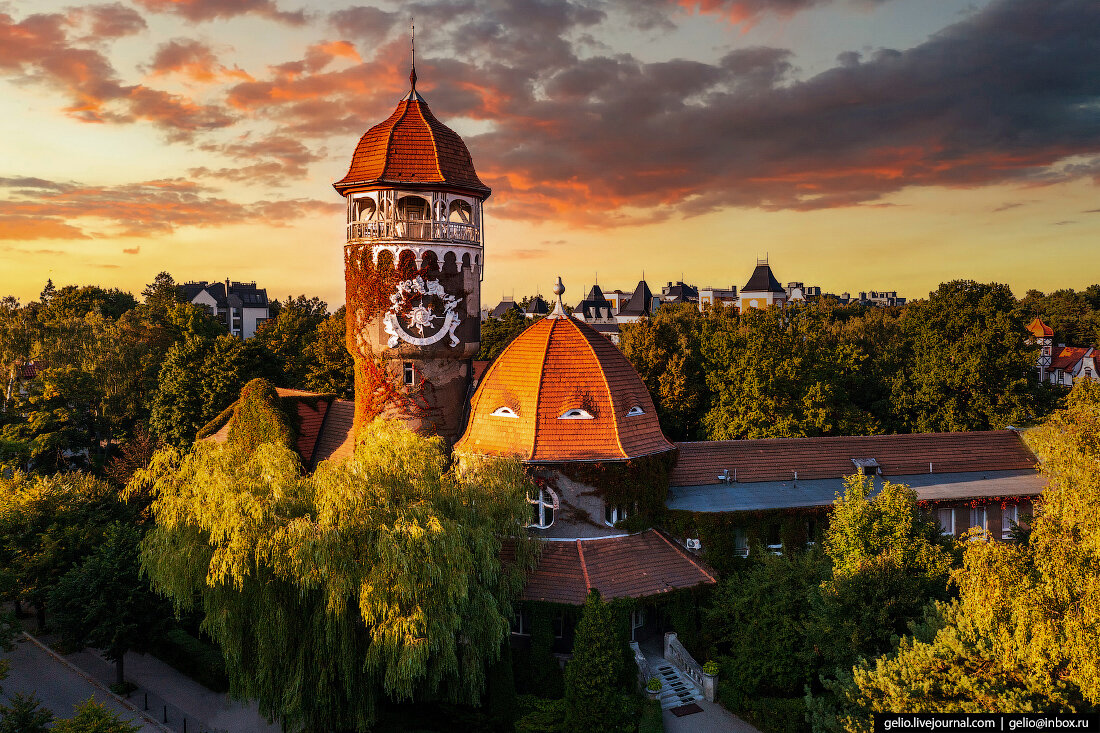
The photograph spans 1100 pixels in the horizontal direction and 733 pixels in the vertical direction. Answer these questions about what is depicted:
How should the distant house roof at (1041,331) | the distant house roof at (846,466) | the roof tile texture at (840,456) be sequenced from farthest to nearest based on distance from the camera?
the distant house roof at (1041,331) → the roof tile texture at (840,456) → the distant house roof at (846,466)

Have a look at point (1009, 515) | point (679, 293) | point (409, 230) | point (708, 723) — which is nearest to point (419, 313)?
point (409, 230)

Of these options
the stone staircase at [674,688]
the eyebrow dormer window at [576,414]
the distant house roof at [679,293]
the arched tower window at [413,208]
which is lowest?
the stone staircase at [674,688]

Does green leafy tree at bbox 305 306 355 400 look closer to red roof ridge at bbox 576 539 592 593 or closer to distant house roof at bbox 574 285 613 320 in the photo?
red roof ridge at bbox 576 539 592 593

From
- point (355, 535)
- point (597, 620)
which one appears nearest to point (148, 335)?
point (355, 535)

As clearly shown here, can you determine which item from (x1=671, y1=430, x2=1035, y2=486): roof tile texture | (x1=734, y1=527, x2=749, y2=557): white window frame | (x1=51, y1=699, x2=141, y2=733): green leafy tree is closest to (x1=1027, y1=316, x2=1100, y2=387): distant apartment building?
(x1=671, y1=430, x2=1035, y2=486): roof tile texture

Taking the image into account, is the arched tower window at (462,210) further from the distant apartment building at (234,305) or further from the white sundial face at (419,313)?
the distant apartment building at (234,305)

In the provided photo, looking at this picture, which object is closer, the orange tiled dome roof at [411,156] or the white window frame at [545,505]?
the white window frame at [545,505]

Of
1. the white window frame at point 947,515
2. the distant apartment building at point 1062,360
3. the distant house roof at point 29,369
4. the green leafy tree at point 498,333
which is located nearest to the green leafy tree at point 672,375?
the green leafy tree at point 498,333

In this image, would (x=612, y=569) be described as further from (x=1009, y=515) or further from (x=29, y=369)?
(x=29, y=369)
